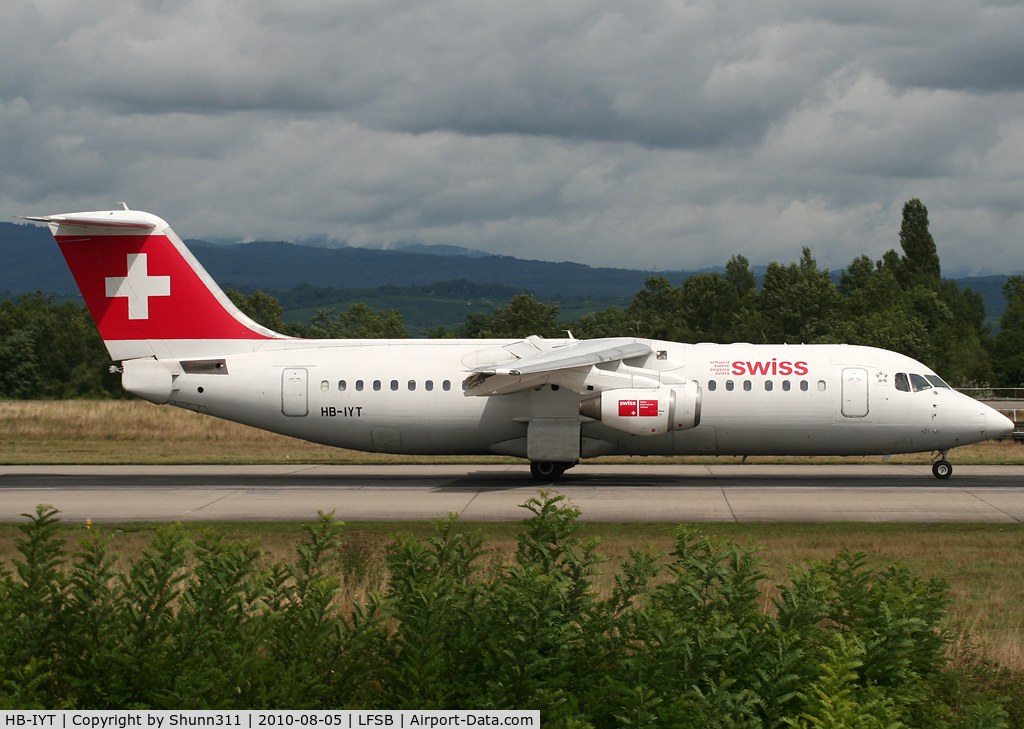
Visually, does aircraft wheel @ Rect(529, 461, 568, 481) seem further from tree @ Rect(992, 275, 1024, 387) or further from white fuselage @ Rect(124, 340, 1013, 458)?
tree @ Rect(992, 275, 1024, 387)

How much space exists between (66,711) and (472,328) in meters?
104

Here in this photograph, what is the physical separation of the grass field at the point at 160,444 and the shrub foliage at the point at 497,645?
25.4 metres

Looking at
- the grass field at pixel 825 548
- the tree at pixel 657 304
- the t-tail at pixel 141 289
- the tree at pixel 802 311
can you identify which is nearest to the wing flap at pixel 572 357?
the grass field at pixel 825 548

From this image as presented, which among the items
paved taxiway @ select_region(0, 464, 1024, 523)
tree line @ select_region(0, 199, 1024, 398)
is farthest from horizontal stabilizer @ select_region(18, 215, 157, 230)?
tree line @ select_region(0, 199, 1024, 398)

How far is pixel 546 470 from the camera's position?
2798 centimetres

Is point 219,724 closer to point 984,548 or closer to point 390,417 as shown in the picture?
point 984,548

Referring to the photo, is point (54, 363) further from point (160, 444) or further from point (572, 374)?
point (572, 374)

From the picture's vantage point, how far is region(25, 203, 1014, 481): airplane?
2673 centimetres

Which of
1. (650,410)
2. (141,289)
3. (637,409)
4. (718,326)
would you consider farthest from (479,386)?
(718,326)

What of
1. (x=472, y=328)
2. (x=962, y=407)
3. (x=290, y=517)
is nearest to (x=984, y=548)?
(x=962, y=407)

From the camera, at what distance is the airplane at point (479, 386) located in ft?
87.7

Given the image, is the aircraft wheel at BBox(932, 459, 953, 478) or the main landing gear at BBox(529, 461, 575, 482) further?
the main landing gear at BBox(529, 461, 575, 482)

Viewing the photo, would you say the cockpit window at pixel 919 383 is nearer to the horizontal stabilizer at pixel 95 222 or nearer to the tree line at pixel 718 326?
the horizontal stabilizer at pixel 95 222

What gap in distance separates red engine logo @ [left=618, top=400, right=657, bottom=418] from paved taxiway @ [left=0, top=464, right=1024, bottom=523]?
208 cm
